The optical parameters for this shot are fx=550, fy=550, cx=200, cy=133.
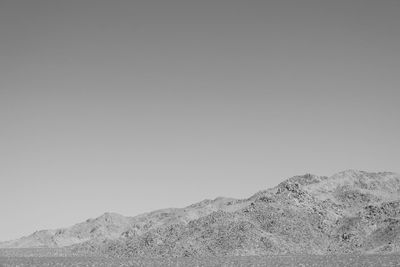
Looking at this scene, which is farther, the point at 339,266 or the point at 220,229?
the point at 220,229

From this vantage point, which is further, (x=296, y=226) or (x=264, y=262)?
(x=296, y=226)

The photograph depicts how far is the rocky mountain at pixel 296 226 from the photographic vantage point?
95.0 m

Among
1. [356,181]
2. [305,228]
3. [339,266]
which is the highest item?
[356,181]

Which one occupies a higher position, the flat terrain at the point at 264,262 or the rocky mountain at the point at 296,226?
the rocky mountain at the point at 296,226

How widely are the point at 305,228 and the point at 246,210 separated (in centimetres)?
1262

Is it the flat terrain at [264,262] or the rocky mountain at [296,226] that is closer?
the flat terrain at [264,262]

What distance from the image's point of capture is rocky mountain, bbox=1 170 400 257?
95.0m

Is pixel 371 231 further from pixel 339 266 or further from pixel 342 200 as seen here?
pixel 339 266

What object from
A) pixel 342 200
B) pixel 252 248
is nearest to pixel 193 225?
pixel 252 248

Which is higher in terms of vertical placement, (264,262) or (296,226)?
(296,226)

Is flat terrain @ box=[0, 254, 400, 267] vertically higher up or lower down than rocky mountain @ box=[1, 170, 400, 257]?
lower down

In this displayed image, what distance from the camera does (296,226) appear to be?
10350 cm

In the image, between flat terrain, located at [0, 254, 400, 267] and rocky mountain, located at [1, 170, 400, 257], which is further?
rocky mountain, located at [1, 170, 400, 257]

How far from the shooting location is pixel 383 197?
127188 mm
